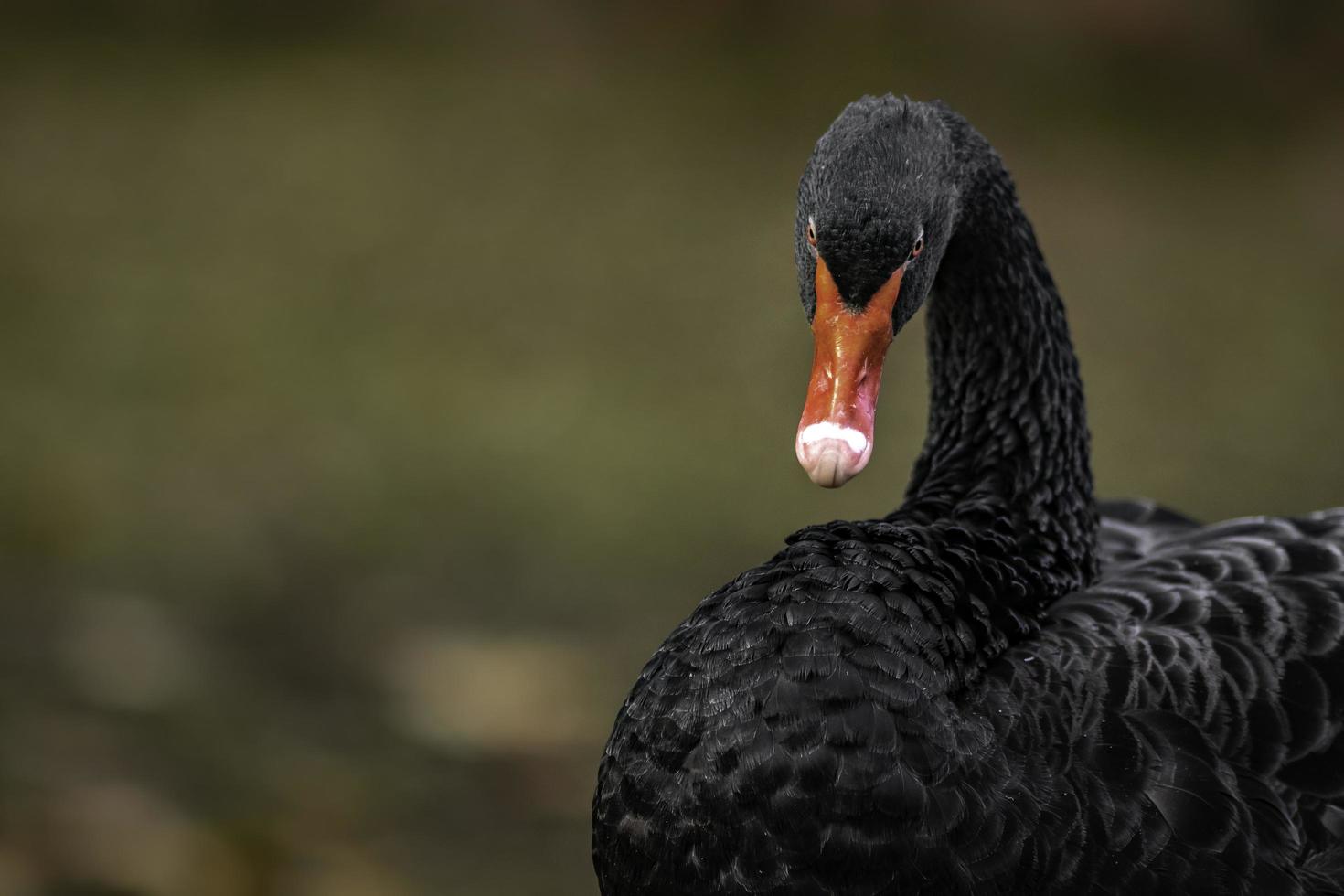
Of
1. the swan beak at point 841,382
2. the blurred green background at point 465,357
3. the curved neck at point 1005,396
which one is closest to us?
the swan beak at point 841,382

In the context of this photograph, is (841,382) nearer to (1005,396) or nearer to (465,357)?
(1005,396)

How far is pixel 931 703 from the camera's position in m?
1.79

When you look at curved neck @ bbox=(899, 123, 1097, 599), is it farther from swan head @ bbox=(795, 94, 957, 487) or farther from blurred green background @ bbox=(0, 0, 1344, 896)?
blurred green background @ bbox=(0, 0, 1344, 896)

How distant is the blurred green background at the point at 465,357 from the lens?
3.40 meters

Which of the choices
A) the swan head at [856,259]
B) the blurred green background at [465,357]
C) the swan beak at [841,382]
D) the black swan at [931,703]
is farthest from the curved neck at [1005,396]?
the blurred green background at [465,357]

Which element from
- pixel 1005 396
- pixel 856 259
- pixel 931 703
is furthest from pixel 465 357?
pixel 931 703

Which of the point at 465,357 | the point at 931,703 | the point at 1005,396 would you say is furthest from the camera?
the point at 465,357

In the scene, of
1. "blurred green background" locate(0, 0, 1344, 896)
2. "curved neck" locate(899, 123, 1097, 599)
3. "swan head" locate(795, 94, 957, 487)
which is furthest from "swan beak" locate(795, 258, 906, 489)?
"blurred green background" locate(0, 0, 1344, 896)

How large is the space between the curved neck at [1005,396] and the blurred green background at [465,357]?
1.29 meters

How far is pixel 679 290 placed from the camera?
18.1 feet

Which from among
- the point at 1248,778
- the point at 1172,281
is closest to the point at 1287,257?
the point at 1172,281

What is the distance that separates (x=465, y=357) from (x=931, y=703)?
3627 millimetres

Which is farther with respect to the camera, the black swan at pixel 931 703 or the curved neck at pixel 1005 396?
the curved neck at pixel 1005 396

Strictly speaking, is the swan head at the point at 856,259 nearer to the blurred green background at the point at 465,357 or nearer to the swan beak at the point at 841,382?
the swan beak at the point at 841,382
